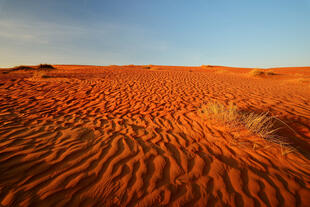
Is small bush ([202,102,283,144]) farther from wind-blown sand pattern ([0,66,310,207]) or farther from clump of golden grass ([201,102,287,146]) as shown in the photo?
wind-blown sand pattern ([0,66,310,207])

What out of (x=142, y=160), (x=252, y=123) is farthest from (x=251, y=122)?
(x=142, y=160)

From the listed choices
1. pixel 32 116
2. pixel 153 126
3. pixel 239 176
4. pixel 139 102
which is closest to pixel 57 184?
pixel 153 126

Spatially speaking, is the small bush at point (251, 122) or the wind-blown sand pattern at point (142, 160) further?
the small bush at point (251, 122)

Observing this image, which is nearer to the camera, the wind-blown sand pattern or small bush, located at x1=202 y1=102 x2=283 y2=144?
the wind-blown sand pattern

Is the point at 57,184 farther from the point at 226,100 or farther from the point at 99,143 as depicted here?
the point at 226,100

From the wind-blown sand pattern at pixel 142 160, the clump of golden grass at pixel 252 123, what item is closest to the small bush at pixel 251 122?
the clump of golden grass at pixel 252 123

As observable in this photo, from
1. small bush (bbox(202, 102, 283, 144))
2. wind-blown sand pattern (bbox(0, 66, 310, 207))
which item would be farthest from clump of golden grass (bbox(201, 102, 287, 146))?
wind-blown sand pattern (bbox(0, 66, 310, 207))

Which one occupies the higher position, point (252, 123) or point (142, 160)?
point (252, 123)

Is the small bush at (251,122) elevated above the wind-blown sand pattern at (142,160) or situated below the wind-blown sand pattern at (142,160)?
above

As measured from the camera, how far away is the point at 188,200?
159 centimetres

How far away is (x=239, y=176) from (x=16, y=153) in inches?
142

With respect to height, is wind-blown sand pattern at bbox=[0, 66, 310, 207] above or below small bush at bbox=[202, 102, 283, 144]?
below

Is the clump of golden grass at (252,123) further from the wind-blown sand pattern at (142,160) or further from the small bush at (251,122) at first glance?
the wind-blown sand pattern at (142,160)

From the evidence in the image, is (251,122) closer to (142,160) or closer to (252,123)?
(252,123)
